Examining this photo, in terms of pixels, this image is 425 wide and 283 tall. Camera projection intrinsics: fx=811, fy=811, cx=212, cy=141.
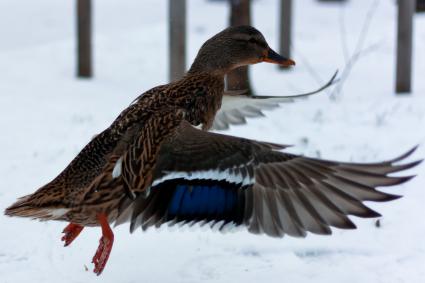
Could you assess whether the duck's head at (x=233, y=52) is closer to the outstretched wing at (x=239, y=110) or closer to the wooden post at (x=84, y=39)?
the outstretched wing at (x=239, y=110)

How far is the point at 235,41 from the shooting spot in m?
4.70

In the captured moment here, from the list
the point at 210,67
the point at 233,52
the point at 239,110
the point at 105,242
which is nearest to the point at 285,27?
the point at 239,110

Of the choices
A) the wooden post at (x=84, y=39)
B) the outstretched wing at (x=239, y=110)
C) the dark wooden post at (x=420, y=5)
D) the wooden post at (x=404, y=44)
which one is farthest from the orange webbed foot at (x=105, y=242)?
the dark wooden post at (x=420, y=5)

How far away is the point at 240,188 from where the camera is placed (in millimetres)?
3627

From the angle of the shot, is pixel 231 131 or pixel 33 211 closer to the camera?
pixel 33 211

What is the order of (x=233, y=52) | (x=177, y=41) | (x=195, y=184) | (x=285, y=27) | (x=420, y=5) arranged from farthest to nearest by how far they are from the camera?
1. (x=420, y=5)
2. (x=285, y=27)
3. (x=177, y=41)
4. (x=233, y=52)
5. (x=195, y=184)

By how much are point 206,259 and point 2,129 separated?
3.00 m

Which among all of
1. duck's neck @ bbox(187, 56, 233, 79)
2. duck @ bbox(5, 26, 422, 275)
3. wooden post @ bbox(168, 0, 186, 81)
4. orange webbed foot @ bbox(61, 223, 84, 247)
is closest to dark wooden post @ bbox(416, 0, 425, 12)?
wooden post @ bbox(168, 0, 186, 81)

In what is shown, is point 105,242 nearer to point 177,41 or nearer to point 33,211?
point 33,211

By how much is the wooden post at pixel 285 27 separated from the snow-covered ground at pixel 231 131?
0.30m

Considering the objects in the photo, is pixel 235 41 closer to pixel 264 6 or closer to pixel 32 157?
pixel 32 157

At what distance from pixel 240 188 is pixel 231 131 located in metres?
2.98

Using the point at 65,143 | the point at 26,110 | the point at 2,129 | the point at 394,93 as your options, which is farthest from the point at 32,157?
the point at 394,93

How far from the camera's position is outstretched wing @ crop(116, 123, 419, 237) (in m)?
3.53
